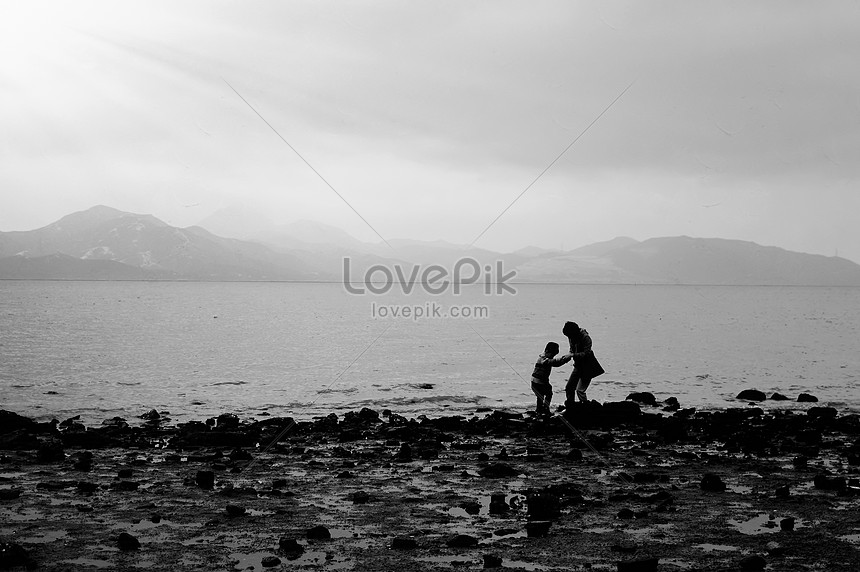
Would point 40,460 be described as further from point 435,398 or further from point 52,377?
point 52,377

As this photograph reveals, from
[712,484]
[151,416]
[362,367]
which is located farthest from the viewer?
[362,367]

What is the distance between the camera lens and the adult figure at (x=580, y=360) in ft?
77.7

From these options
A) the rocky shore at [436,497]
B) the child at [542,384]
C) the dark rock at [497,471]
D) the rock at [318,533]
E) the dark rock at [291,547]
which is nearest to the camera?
the rocky shore at [436,497]

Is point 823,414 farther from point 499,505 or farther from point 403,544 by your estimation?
point 403,544

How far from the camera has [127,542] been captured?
1129cm

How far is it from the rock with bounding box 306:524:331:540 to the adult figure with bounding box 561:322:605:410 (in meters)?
12.8

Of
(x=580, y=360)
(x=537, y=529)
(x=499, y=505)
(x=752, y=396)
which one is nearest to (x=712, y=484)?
(x=499, y=505)

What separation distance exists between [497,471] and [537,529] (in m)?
4.45

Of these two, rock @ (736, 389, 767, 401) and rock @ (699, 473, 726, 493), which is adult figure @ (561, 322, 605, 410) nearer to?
rock @ (699, 473, 726, 493)

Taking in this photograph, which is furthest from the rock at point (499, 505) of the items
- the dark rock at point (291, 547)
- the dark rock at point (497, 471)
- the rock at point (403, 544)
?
the dark rock at point (291, 547)

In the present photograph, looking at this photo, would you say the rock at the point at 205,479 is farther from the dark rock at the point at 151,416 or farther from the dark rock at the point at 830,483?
the dark rock at the point at 151,416

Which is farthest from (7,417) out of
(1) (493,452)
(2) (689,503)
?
(2) (689,503)

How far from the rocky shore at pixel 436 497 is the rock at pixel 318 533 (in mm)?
19

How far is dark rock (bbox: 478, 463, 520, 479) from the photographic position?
1631 centimetres
